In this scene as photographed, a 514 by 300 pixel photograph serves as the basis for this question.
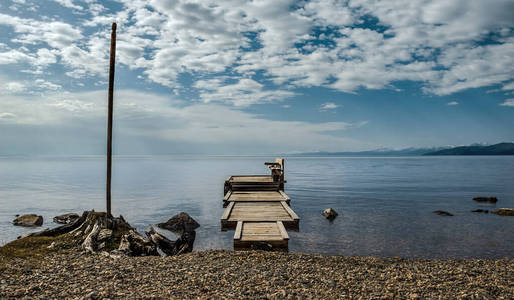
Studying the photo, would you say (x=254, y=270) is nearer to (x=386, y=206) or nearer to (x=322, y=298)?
(x=322, y=298)

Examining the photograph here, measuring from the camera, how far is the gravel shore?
23.6 feet

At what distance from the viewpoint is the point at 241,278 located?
813 cm

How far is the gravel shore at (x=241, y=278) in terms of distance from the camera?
720 centimetres

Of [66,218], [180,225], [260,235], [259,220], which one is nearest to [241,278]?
[260,235]

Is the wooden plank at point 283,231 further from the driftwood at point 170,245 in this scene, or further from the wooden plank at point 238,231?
the driftwood at point 170,245

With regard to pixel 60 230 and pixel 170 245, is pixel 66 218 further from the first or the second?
pixel 170 245

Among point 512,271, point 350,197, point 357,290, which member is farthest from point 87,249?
point 350,197

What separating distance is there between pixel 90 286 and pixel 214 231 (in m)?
11.6

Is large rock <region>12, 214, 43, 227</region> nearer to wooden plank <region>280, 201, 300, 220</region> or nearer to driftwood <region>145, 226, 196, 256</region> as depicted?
driftwood <region>145, 226, 196, 256</region>

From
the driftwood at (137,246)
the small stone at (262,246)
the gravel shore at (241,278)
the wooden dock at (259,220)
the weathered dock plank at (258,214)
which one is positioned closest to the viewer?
the gravel shore at (241,278)

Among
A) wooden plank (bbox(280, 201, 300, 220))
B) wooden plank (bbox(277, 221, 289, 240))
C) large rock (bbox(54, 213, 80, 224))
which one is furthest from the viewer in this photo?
large rock (bbox(54, 213, 80, 224))

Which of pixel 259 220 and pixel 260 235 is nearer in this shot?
pixel 260 235

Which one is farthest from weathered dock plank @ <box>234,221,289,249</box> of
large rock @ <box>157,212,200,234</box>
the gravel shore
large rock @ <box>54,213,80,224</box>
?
large rock @ <box>54,213,80,224</box>

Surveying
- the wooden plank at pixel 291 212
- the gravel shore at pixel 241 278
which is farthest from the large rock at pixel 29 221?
the wooden plank at pixel 291 212
